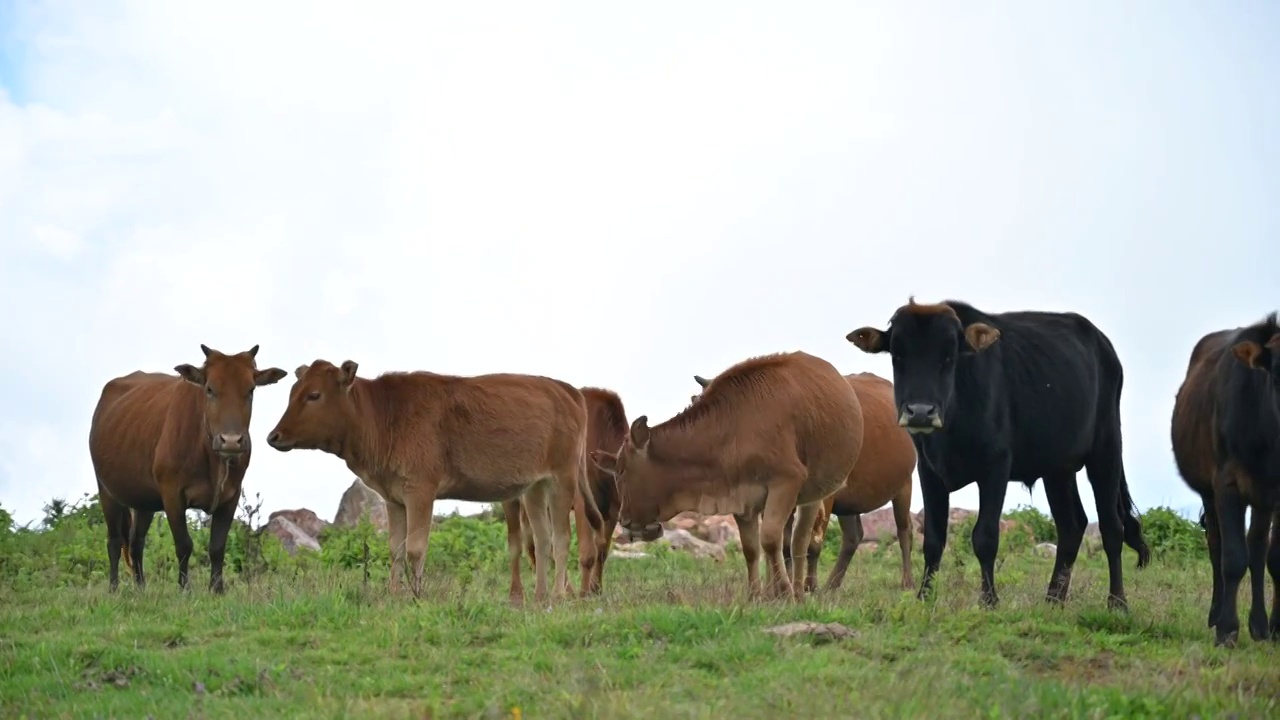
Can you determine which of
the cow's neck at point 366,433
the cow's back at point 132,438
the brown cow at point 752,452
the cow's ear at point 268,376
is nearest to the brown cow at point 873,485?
the brown cow at point 752,452

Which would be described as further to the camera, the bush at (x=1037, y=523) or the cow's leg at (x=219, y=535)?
the bush at (x=1037, y=523)

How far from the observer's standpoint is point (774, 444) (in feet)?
43.5

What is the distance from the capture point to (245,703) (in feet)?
29.7

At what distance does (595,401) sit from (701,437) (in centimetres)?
298

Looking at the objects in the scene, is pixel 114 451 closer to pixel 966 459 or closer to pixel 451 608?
pixel 451 608

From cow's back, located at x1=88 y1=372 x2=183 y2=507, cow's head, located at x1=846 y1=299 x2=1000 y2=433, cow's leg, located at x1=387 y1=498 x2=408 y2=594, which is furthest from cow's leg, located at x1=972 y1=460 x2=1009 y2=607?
cow's back, located at x1=88 y1=372 x2=183 y2=507

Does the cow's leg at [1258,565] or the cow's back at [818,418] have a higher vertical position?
the cow's back at [818,418]

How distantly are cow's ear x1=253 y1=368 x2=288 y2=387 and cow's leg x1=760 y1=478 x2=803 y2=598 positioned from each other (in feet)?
17.3

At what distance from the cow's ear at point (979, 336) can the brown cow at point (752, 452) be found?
5.16 ft

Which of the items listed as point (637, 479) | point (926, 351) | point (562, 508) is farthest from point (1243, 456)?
point (562, 508)

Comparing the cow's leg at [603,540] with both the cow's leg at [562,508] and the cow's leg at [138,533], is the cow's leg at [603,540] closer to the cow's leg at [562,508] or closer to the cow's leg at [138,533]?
the cow's leg at [562,508]

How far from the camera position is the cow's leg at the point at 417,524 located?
44.4 ft

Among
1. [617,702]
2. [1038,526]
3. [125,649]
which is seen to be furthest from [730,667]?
[1038,526]

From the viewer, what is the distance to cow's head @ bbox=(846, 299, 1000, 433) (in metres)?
12.3
